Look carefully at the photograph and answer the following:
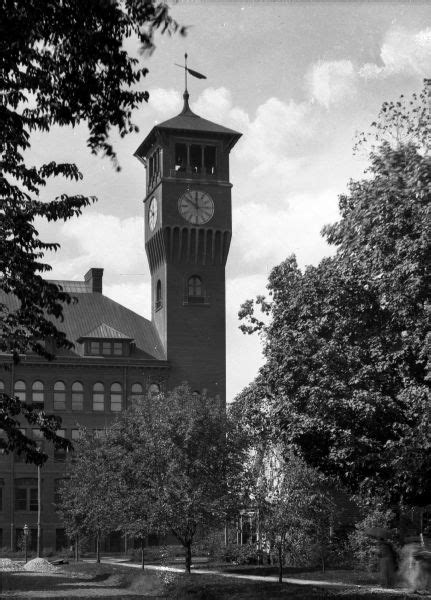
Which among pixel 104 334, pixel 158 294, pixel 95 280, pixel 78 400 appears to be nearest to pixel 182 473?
pixel 78 400

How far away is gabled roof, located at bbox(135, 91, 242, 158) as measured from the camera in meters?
94.0

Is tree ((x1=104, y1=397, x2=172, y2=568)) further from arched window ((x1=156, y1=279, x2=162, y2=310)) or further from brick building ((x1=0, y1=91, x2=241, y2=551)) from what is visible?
arched window ((x1=156, y1=279, x2=162, y2=310))

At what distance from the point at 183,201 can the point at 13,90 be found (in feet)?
261

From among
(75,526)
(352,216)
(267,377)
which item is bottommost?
(75,526)

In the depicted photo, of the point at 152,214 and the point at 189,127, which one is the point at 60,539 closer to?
the point at 152,214

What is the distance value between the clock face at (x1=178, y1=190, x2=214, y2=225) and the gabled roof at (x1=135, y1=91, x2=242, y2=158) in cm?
541

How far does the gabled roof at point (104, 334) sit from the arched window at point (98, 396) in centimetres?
418

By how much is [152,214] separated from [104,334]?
39.4 ft

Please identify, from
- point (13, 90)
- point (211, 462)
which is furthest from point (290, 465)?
point (13, 90)

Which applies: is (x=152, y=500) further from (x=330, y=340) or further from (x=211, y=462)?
(x=330, y=340)

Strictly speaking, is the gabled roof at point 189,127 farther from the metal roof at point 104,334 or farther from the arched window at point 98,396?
the arched window at point 98,396

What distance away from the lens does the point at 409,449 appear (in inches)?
1066

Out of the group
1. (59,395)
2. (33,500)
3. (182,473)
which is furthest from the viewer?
(59,395)

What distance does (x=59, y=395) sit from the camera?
92.3 metres
